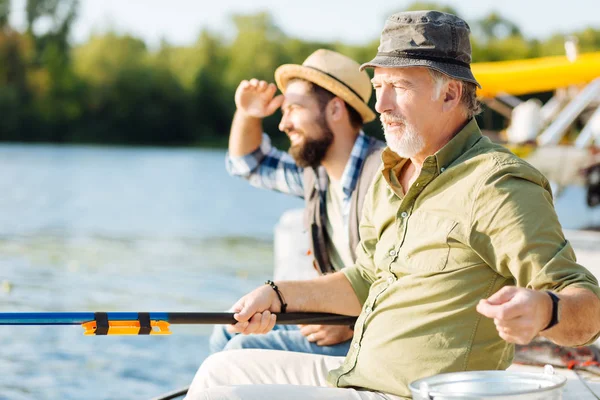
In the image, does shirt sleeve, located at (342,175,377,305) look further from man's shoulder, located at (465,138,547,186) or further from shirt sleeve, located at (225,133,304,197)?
shirt sleeve, located at (225,133,304,197)

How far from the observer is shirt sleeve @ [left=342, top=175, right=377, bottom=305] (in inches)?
109

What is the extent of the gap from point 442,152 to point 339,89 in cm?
179

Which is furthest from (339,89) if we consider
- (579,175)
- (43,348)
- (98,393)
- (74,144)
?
(74,144)

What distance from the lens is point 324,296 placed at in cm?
292

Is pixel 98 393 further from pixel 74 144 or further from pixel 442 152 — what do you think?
pixel 74 144

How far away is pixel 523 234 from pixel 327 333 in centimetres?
137

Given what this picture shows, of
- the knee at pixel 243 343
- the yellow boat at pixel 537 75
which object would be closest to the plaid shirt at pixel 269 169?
the knee at pixel 243 343

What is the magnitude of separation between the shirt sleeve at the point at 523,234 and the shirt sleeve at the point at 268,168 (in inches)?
89.4

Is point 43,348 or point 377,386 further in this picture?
point 43,348

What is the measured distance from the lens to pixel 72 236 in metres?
13.8

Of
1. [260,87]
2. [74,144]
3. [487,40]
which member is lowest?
[74,144]

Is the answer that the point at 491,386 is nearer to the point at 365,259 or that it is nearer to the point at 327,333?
the point at 365,259

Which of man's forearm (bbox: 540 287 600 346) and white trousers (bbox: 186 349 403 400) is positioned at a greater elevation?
man's forearm (bbox: 540 287 600 346)

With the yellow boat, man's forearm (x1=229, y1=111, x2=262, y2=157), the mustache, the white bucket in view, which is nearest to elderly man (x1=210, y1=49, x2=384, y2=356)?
man's forearm (x1=229, y1=111, x2=262, y2=157)
